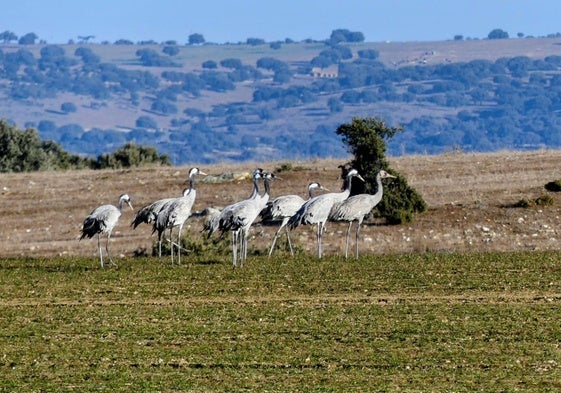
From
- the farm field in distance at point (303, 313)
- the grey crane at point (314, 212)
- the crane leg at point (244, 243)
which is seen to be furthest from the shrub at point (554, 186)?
the crane leg at point (244, 243)

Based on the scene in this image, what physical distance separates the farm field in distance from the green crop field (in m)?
0.04

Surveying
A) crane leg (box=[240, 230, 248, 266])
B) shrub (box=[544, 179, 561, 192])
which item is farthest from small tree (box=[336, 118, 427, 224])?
crane leg (box=[240, 230, 248, 266])

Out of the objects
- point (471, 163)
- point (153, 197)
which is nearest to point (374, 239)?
point (153, 197)

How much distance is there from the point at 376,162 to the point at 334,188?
17.4ft

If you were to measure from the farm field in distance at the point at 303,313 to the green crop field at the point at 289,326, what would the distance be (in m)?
0.04

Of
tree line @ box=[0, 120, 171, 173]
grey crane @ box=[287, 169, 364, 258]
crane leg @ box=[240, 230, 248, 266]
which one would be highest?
grey crane @ box=[287, 169, 364, 258]

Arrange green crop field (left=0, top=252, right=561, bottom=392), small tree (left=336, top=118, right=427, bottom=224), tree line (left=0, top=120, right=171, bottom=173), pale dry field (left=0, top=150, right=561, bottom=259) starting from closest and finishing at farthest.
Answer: green crop field (left=0, top=252, right=561, bottom=392), pale dry field (left=0, top=150, right=561, bottom=259), small tree (left=336, top=118, right=427, bottom=224), tree line (left=0, top=120, right=171, bottom=173)

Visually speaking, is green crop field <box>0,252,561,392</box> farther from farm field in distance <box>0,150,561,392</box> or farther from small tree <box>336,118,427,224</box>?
small tree <box>336,118,427,224</box>

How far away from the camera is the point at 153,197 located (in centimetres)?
4991

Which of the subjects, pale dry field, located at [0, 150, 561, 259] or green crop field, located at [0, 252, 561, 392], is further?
pale dry field, located at [0, 150, 561, 259]

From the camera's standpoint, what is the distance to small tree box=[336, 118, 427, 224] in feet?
140

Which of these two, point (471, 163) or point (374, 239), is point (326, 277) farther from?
point (471, 163)

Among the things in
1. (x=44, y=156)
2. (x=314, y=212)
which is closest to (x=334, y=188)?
(x=314, y=212)

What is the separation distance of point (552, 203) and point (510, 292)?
19.7m
